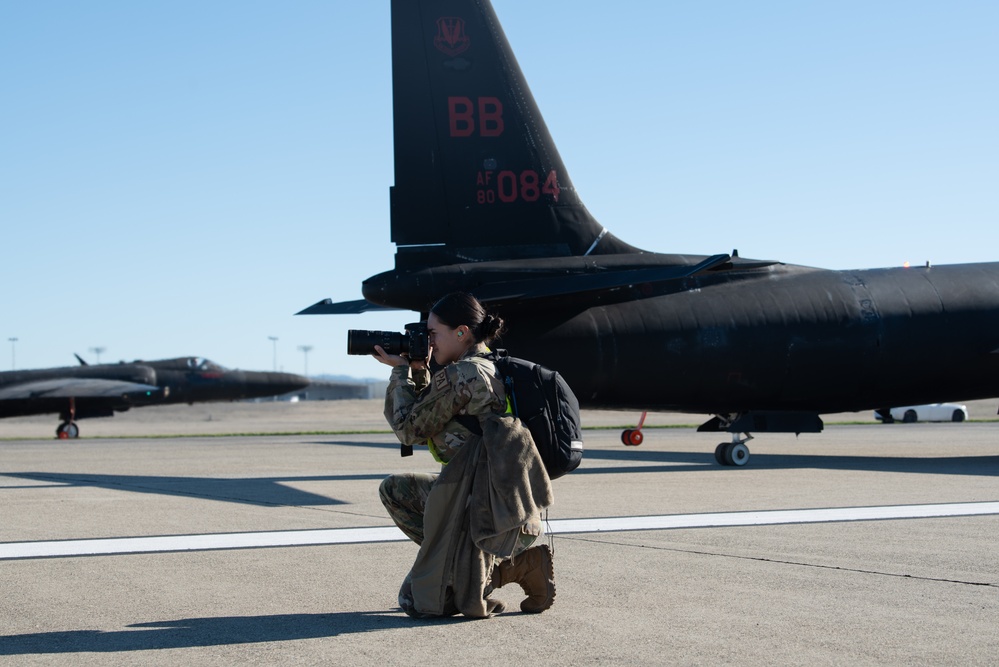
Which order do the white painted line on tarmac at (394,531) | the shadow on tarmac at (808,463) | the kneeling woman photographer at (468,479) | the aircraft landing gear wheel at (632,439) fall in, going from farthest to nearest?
the aircraft landing gear wheel at (632,439)
the shadow on tarmac at (808,463)
the white painted line on tarmac at (394,531)
the kneeling woman photographer at (468,479)

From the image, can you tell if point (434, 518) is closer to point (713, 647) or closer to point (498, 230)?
point (713, 647)

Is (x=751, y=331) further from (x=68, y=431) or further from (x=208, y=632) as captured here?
(x=68, y=431)

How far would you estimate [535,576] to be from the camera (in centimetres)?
580

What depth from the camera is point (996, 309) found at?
18406mm

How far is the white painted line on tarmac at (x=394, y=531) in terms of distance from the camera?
8336mm

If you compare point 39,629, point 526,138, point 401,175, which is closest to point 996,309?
point 526,138

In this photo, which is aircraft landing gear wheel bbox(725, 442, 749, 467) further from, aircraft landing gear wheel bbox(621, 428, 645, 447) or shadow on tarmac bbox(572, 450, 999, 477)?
aircraft landing gear wheel bbox(621, 428, 645, 447)

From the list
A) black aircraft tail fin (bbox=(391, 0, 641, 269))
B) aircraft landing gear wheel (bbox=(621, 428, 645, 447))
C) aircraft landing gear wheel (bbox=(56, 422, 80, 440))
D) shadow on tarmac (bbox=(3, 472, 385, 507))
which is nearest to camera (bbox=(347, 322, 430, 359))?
shadow on tarmac (bbox=(3, 472, 385, 507))

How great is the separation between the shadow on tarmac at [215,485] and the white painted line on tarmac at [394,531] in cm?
285

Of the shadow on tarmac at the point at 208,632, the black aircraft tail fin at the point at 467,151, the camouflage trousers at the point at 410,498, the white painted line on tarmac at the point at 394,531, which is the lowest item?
the white painted line on tarmac at the point at 394,531

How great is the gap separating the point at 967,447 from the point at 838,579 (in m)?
18.3

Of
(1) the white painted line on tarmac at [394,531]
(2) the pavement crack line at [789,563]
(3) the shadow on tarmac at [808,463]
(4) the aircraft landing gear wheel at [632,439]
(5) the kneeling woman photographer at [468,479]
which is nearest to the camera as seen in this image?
(5) the kneeling woman photographer at [468,479]

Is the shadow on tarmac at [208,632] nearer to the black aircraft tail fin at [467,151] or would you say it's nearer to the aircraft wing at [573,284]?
the aircraft wing at [573,284]

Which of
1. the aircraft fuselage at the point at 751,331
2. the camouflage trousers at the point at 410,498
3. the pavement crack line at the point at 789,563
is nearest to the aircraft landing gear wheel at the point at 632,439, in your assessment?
the aircraft fuselage at the point at 751,331
